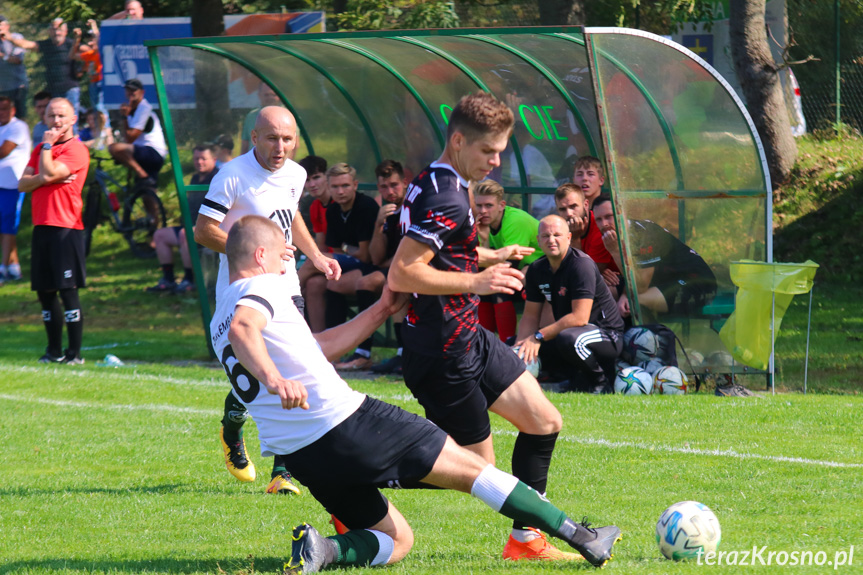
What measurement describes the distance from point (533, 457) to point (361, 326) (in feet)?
3.21

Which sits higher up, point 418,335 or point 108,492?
point 418,335

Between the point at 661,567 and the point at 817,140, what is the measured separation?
44.4 ft

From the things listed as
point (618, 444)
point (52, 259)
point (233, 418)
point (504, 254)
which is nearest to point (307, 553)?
point (504, 254)

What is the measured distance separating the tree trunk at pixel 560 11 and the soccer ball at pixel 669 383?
7.28 metres

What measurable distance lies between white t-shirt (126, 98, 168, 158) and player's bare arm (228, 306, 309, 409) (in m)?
12.5

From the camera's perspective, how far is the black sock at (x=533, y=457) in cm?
452

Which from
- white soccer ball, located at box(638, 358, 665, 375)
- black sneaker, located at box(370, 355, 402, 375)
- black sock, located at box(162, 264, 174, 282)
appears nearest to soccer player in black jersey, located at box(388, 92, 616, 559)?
white soccer ball, located at box(638, 358, 665, 375)

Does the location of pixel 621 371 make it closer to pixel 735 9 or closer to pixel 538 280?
pixel 538 280

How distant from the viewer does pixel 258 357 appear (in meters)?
3.64

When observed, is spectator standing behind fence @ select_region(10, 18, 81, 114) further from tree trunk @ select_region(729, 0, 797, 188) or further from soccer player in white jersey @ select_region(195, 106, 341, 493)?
soccer player in white jersey @ select_region(195, 106, 341, 493)

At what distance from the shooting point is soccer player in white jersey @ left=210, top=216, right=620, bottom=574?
3.87 metres

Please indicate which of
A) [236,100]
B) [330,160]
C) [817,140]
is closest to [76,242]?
[236,100]

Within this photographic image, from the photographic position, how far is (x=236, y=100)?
10.9m

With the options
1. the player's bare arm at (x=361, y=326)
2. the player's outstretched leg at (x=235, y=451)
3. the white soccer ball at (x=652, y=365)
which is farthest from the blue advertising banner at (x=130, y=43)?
the player's bare arm at (x=361, y=326)
